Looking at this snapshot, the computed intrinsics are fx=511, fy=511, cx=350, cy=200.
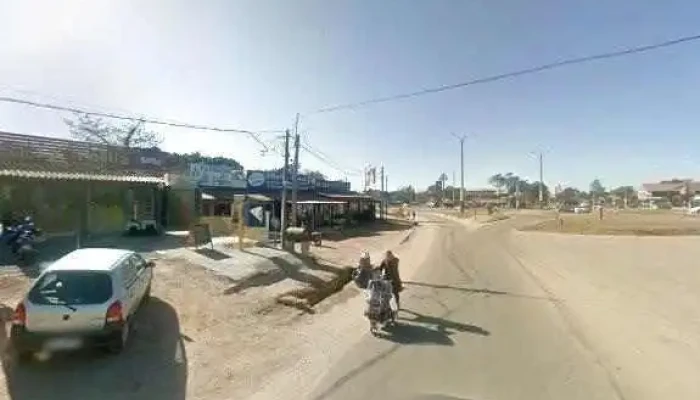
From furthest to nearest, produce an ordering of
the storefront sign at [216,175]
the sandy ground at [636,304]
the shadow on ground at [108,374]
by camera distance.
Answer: the storefront sign at [216,175] → the sandy ground at [636,304] → the shadow on ground at [108,374]

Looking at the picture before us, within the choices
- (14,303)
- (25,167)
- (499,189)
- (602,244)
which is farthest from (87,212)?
(499,189)

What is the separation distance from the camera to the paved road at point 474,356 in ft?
22.3

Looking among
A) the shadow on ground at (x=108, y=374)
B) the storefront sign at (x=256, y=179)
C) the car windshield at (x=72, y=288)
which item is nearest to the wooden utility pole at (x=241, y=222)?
the shadow on ground at (x=108, y=374)

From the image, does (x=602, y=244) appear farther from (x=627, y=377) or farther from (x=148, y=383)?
(x=148, y=383)

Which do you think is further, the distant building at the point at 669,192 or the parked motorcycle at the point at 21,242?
the distant building at the point at 669,192

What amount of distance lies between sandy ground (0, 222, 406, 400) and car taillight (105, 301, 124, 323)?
662mm

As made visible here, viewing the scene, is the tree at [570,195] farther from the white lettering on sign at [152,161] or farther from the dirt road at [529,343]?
the dirt road at [529,343]

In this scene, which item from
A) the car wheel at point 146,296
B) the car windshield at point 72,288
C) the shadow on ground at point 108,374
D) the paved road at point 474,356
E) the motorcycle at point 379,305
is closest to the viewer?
the shadow on ground at point 108,374

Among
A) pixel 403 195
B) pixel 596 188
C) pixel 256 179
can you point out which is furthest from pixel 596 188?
pixel 256 179

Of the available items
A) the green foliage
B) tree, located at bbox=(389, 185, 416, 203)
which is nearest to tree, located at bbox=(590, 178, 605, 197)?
the green foliage

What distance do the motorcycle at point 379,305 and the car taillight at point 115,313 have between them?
4.52 m

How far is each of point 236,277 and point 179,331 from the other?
15.6ft

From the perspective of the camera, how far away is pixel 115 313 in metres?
7.68

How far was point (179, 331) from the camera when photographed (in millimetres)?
9570
